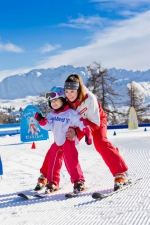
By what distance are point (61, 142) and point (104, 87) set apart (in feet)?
87.2

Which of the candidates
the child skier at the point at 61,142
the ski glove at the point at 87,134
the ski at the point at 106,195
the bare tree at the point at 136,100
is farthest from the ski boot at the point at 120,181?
the bare tree at the point at 136,100

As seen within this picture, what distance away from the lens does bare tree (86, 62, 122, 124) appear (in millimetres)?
29984

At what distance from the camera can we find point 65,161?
13.6 ft

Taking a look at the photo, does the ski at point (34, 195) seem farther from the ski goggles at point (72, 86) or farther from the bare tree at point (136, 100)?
the bare tree at point (136, 100)

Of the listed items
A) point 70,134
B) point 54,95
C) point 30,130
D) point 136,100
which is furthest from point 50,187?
point 136,100

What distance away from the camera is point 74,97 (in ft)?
13.6

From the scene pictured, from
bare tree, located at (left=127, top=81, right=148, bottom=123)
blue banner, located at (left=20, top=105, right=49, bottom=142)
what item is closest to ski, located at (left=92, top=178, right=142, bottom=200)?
blue banner, located at (left=20, top=105, right=49, bottom=142)

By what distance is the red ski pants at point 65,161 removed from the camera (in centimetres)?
406

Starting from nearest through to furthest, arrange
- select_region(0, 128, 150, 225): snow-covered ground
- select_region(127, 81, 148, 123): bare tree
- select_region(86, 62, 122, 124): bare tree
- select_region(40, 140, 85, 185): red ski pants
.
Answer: select_region(0, 128, 150, 225): snow-covered ground
select_region(40, 140, 85, 185): red ski pants
select_region(86, 62, 122, 124): bare tree
select_region(127, 81, 148, 123): bare tree

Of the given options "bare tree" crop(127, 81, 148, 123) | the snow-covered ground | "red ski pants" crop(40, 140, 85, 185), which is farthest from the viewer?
"bare tree" crop(127, 81, 148, 123)

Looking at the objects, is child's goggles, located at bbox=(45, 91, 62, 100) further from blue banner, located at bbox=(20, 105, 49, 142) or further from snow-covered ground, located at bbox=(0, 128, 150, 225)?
blue banner, located at bbox=(20, 105, 49, 142)

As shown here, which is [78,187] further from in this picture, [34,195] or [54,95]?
[54,95]

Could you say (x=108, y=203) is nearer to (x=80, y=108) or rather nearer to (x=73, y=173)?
(x=73, y=173)

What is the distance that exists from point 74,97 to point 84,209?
1.52 meters
